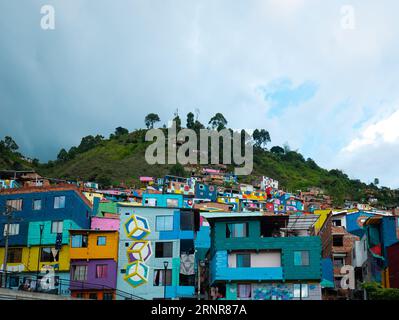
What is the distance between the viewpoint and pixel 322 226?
60.3 metres

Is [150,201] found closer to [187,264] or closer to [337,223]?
[187,264]

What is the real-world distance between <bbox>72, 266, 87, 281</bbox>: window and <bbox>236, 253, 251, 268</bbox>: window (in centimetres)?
1394

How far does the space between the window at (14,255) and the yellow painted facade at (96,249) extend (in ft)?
22.0

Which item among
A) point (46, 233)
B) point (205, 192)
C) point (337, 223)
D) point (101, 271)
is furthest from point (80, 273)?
point (205, 192)

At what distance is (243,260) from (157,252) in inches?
336

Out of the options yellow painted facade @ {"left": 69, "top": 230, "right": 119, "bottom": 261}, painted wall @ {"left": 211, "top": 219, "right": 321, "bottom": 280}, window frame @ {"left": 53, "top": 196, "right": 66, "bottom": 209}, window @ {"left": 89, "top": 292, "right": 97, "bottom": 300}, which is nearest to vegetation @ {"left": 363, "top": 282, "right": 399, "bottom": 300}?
painted wall @ {"left": 211, "top": 219, "right": 321, "bottom": 280}

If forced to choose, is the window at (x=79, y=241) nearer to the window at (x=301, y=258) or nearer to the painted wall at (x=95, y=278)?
the painted wall at (x=95, y=278)

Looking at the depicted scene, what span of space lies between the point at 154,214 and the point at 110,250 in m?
5.14

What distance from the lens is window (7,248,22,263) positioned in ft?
176

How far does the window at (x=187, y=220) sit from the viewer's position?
50.9 meters

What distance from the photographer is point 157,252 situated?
1982 inches

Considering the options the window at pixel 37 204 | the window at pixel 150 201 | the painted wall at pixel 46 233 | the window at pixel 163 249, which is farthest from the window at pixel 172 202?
the window at pixel 37 204

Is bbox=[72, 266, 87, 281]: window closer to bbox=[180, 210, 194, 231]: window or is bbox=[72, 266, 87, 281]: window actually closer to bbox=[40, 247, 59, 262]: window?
bbox=[40, 247, 59, 262]: window

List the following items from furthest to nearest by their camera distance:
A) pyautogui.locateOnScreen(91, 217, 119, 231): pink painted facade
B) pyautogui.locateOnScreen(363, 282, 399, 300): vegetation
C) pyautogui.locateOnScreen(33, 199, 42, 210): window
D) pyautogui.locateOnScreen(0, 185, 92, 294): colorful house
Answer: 1. pyautogui.locateOnScreen(91, 217, 119, 231): pink painted facade
2. pyautogui.locateOnScreen(33, 199, 42, 210): window
3. pyautogui.locateOnScreen(0, 185, 92, 294): colorful house
4. pyautogui.locateOnScreen(363, 282, 399, 300): vegetation
